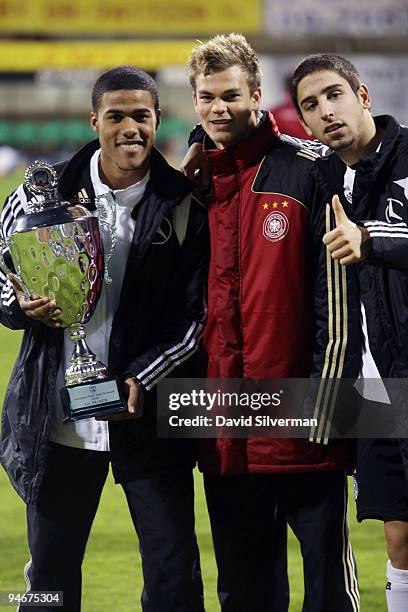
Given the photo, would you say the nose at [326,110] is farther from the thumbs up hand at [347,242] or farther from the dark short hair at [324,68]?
the thumbs up hand at [347,242]

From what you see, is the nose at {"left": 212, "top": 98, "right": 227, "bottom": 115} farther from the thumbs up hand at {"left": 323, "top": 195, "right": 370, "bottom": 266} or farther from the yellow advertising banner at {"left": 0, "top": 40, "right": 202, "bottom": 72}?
the yellow advertising banner at {"left": 0, "top": 40, "right": 202, "bottom": 72}

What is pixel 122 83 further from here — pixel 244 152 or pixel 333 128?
pixel 333 128

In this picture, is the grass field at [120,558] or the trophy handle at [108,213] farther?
the grass field at [120,558]

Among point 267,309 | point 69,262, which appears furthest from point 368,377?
point 69,262

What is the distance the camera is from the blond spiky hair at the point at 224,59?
2.82m

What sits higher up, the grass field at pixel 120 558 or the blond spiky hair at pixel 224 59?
the blond spiky hair at pixel 224 59

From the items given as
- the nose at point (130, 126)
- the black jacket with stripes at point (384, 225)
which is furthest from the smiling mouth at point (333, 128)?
the nose at point (130, 126)

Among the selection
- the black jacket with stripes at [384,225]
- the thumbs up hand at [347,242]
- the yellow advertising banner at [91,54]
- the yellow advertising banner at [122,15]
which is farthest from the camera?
the yellow advertising banner at [91,54]

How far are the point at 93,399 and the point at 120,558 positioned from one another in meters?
1.62

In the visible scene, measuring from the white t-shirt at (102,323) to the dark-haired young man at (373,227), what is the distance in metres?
0.46

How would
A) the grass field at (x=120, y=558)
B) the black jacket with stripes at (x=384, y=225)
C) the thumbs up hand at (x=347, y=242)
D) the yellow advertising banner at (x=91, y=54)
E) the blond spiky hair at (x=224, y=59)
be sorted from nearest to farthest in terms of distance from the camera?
1. the thumbs up hand at (x=347, y=242)
2. the black jacket with stripes at (x=384, y=225)
3. the blond spiky hair at (x=224, y=59)
4. the grass field at (x=120, y=558)
5. the yellow advertising banner at (x=91, y=54)

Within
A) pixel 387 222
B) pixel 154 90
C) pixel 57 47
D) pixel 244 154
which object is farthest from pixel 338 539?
pixel 57 47

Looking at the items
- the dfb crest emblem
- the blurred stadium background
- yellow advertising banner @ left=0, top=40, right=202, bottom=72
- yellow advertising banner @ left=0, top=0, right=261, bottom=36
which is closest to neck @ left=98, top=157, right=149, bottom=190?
the dfb crest emblem

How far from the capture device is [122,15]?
61.7ft
